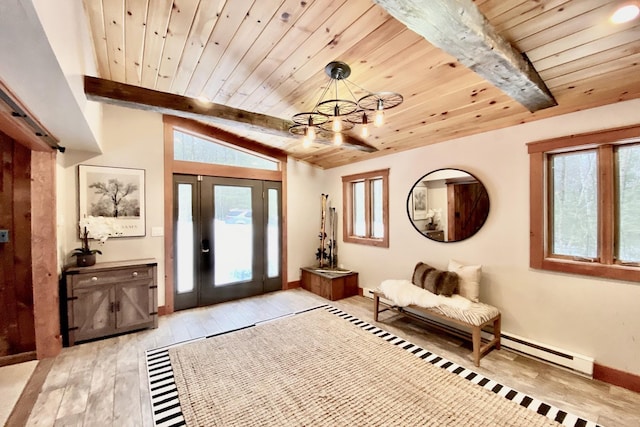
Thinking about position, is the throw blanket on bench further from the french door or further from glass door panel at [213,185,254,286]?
glass door panel at [213,185,254,286]

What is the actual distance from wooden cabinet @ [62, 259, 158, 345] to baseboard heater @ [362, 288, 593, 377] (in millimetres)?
4067

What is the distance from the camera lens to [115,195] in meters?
3.61

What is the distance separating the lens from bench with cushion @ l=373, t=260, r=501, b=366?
2.64m

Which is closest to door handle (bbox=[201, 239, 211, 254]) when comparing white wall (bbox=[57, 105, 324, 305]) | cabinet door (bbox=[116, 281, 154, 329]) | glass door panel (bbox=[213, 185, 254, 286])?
glass door panel (bbox=[213, 185, 254, 286])

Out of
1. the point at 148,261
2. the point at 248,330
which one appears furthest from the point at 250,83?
the point at 248,330

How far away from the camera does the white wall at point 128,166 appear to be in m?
3.35

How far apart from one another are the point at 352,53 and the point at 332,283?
333cm

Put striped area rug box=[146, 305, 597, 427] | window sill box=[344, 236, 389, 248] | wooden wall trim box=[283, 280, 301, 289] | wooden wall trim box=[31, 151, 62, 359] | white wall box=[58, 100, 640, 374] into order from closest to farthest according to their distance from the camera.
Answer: striped area rug box=[146, 305, 597, 427] < white wall box=[58, 100, 640, 374] < wooden wall trim box=[31, 151, 62, 359] < window sill box=[344, 236, 389, 248] < wooden wall trim box=[283, 280, 301, 289]

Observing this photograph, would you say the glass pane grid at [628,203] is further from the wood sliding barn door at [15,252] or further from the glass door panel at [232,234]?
the wood sliding barn door at [15,252]

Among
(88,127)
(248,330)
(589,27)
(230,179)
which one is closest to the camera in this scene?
(589,27)

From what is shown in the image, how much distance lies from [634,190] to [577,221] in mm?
439

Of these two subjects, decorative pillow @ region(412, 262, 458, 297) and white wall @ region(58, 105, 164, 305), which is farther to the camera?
white wall @ region(58, 105, 164, 305)

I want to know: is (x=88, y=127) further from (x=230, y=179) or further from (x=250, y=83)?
(x=230, y=179)

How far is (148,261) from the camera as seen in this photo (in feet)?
11.4
